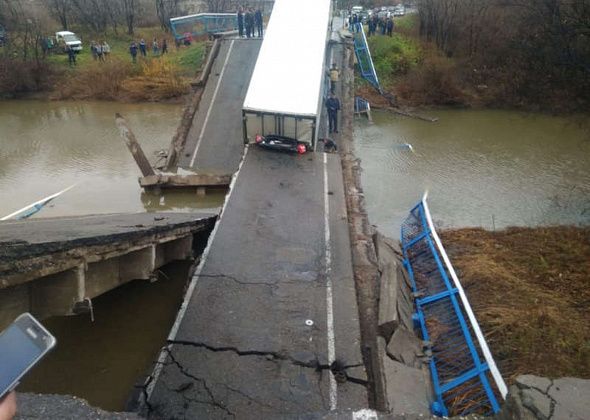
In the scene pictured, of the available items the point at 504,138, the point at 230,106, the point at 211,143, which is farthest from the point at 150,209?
the point at 504,138

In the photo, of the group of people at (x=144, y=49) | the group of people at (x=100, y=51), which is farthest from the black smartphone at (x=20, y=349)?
the group of people at (x=100, y=51)

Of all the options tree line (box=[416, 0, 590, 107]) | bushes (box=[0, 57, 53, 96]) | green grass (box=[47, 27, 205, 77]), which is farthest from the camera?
green grass (box=[47, 27, 205, 77])

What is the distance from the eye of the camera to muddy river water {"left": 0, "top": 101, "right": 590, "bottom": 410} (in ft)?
25.0

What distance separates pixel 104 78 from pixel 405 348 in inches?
985

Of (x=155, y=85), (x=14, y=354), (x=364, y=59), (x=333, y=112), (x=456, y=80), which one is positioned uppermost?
(x=14, y=354)

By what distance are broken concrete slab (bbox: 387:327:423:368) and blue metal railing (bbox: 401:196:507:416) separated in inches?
9.4

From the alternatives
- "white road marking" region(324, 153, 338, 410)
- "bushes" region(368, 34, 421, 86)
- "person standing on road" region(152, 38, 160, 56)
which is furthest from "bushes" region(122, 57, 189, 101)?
"white road marking" region(324, 153, 338, 410)

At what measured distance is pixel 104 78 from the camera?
26281 millimetres

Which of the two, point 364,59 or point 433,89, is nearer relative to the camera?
point 433,89

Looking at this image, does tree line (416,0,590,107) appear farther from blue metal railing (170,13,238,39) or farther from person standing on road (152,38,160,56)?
person standing on road (152,38,160,56)

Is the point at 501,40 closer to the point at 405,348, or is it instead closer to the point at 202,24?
the point at 202,24

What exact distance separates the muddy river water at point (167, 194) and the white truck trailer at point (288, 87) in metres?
2.92

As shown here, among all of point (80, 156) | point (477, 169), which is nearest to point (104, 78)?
point (80, 156)

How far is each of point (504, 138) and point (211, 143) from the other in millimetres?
13415
